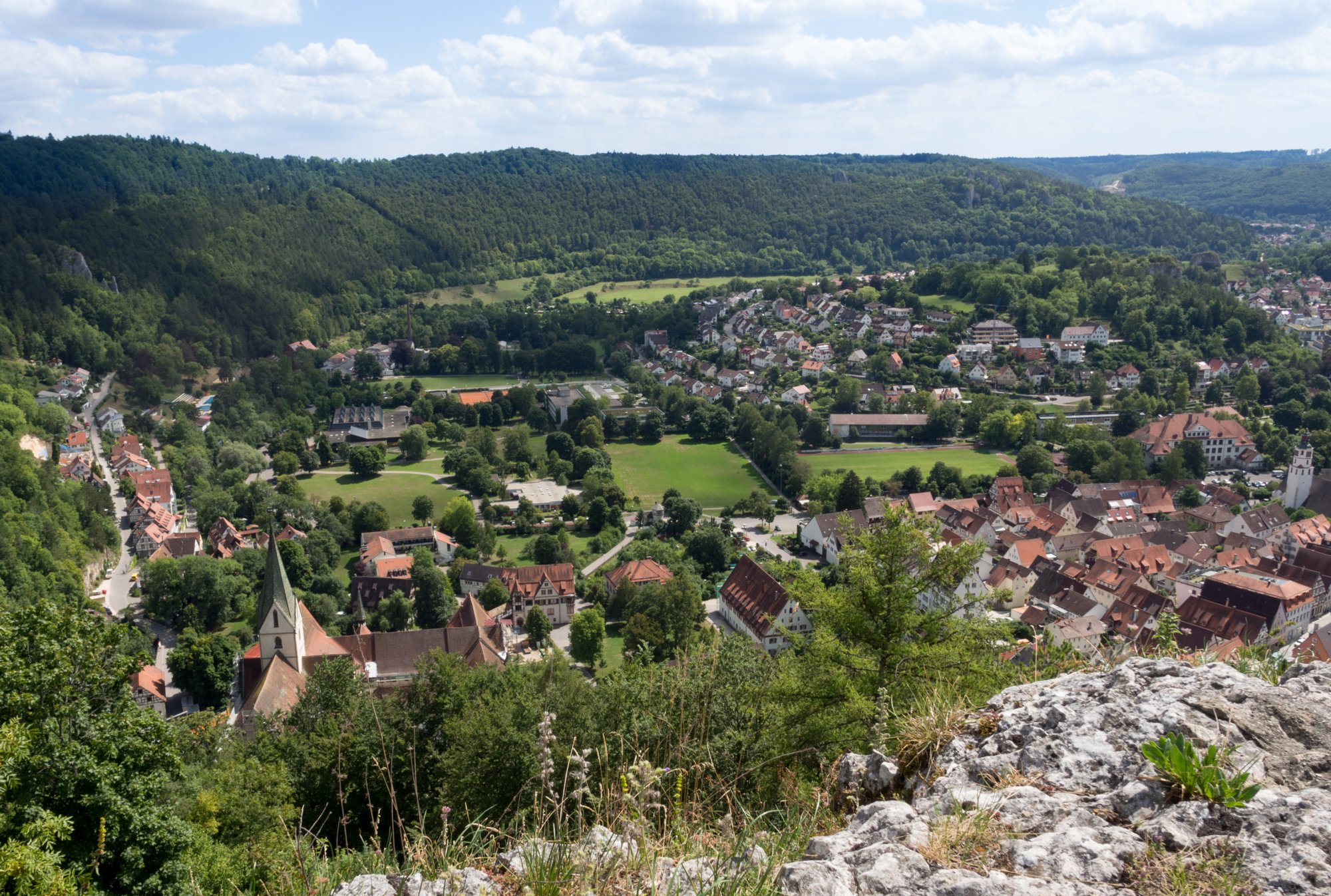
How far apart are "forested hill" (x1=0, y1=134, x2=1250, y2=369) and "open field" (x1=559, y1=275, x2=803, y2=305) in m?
3.37

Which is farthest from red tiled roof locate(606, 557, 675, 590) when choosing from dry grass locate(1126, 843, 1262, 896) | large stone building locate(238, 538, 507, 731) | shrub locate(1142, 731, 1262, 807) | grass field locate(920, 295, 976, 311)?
grass field locate(920, 295, 976, 311)

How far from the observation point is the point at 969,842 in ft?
12.2

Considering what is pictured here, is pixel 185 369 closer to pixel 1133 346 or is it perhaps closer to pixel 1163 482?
pixel 1163 482

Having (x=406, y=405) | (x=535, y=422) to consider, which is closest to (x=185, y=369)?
(x=406, y=405)

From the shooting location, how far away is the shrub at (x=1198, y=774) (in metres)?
3.50

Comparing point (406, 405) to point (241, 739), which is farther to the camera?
point (406, 405)

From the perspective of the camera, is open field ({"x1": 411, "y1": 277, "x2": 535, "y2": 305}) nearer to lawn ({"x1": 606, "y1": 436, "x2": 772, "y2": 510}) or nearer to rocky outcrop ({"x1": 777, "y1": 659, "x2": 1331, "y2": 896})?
lawn ({"x1": 606, "y1": 436, "x2": 772, "y2": 510})

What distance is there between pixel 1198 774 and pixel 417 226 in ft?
434

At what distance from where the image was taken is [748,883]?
3.40 meters

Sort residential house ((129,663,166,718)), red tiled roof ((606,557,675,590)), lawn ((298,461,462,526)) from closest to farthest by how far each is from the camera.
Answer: residential house ((129,663,166,718)) < red tiled roof ((606,557,675,590)) < lawn ((298,461,462,526))

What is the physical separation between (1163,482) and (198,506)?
49384mm

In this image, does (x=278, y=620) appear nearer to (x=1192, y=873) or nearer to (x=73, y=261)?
(x=1192, y=873)

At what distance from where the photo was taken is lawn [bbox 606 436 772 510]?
162 feet

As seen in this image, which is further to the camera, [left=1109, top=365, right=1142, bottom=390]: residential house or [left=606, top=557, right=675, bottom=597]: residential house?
[left=1109, top=365, right=1142, bottom=390]: residential house
